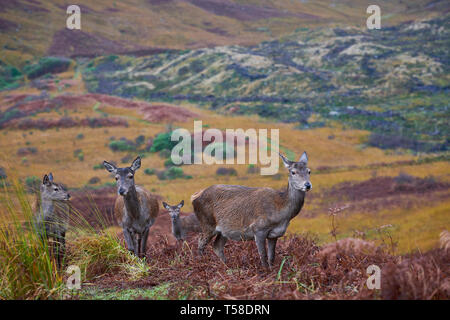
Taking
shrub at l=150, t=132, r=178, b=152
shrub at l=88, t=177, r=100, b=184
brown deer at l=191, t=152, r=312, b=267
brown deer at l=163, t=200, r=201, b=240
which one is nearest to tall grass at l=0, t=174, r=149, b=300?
brown deer at l=191, t=152, r=312, b=267

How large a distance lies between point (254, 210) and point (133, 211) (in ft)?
9.72

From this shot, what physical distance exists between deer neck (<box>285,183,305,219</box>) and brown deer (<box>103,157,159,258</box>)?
3.12m

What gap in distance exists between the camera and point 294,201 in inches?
277

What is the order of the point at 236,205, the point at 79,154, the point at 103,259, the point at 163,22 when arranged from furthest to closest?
1. the point at 163,22
2. the point at 79,154
3. the point at 236,205
4. the point at 103,259

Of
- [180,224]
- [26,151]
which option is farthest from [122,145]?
[180,224]

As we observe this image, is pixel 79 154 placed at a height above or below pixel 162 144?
below

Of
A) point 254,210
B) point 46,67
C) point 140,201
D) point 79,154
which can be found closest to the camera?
point 254,210

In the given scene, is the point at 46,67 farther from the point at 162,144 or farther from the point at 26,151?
the point at 162,144

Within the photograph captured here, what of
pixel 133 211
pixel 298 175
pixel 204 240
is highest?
pixel 298 175

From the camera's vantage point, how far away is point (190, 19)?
4369 centimetres

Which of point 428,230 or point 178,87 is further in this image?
point 178,87
